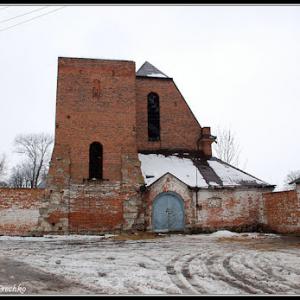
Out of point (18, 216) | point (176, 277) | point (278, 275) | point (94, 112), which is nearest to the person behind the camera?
point (176, 277)

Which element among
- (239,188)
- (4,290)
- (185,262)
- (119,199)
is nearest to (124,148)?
(119,199)

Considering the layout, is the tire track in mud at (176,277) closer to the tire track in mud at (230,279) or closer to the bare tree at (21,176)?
the tire track in mud at (230,279)

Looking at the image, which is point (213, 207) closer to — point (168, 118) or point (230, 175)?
point (230, 175)

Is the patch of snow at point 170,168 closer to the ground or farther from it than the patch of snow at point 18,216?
farther from it

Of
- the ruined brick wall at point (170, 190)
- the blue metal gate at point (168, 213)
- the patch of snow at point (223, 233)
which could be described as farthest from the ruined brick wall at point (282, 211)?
the blue metal gate at point (168, 213)

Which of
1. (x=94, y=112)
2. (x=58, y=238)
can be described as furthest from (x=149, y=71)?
(x=58, y=238)

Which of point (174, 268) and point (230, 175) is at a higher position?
point (230, 175)

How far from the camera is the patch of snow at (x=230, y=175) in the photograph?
70.9ft

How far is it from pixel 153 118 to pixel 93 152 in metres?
5.36

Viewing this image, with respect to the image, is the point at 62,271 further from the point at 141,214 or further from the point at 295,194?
the point at 295,194

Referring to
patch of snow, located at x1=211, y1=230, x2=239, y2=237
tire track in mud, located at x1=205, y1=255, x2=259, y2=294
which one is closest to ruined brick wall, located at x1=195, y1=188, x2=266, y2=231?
patch of snow, located at x1=211, y1=230, x2=239, y2=237

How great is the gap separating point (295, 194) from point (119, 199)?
9.16 metres

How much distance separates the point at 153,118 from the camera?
80.5 ft


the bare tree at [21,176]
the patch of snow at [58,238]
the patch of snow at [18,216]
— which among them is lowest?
the patch of snow at [58,238]
